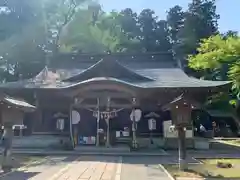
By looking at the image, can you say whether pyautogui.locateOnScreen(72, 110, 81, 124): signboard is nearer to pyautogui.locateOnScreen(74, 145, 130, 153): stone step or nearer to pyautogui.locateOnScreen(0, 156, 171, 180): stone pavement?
pyautogui.locateOnScreen(74, 145, 130, 153): stone step

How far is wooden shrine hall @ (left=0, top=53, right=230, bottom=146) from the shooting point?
69.7 feet

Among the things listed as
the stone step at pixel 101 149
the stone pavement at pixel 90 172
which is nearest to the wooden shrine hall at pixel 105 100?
the stone step at pixel 101 149

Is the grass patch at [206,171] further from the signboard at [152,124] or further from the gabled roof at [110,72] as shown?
the gabled roof at [110,72]

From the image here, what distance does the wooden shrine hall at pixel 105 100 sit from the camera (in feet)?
69.7

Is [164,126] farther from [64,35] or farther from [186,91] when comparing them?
[64,35]

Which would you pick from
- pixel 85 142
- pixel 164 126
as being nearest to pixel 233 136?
pixel 164 126

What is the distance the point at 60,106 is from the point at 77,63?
309 inches

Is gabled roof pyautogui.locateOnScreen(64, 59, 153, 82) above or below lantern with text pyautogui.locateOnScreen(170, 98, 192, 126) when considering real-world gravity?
above

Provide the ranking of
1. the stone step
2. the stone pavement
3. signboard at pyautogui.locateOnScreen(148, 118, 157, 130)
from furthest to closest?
signboard at pyautogui.locateOnScreen(148, 118, 157, 130), the stone step, the stone pavement

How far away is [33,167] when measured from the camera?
12.8 m

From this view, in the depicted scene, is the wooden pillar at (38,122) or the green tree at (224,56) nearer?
the green tree at (224,56)

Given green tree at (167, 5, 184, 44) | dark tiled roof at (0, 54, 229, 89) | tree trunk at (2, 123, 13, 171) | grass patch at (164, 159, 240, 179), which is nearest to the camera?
grass patch at (164, 159, 240, 179)

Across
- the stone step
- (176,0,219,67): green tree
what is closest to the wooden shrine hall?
the stone step

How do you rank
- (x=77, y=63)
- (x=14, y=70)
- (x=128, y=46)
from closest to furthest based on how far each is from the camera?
(x=77, y=63)
(x=14, y=70)
(x=128, y=46)
